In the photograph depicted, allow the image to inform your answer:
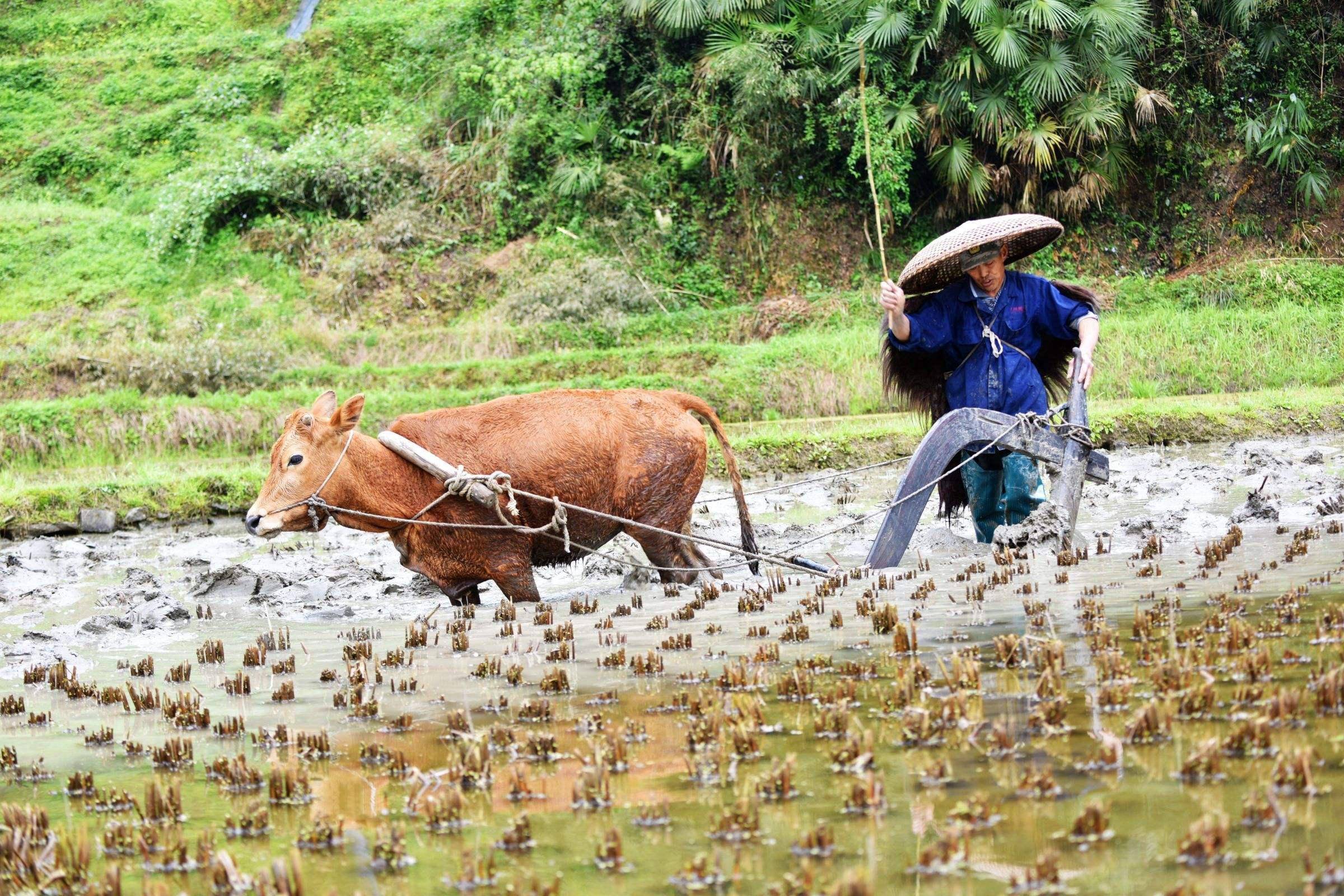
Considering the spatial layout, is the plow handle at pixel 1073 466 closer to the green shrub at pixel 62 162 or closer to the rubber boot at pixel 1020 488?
the rubber boot at pixel 1020 488

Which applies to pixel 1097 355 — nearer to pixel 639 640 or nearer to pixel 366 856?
pixel 639 640

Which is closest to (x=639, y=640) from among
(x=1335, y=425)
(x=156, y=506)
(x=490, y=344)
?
(x=156, y=506)

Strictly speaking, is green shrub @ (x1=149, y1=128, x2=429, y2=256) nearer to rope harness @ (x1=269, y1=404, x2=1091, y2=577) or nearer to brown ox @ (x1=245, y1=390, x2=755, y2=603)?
brown ox @ (x1=245, y1=390, x2=755, y2=603)

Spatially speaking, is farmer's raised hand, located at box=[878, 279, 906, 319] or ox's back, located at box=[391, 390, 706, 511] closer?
ox's back, located at box=[391, 390, 706, 511]

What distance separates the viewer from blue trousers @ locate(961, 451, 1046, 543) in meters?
7.62

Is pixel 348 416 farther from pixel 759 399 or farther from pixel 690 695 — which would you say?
pixel 759 399

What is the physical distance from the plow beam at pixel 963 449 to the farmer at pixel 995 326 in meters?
0.21

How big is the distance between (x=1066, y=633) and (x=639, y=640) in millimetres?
1925

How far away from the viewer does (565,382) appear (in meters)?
16.7

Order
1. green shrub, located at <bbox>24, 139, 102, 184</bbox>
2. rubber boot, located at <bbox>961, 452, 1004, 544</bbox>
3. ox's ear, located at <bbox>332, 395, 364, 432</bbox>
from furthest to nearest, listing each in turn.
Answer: green shrub, located at <bbox>24, 139, 102, 184</bbox> < rubber boot, located at <bbox>961, 452, 1004, 544</bbox> < ox's ear, located at <bbox>332, 395, 364, 432</bbox>

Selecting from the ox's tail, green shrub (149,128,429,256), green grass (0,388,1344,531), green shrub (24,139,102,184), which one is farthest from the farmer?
green shrub (24,139,102,184)

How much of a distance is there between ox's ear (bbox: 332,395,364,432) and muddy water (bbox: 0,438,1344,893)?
1.08 m

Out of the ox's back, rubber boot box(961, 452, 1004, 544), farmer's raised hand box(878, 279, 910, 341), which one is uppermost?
farmer's raised hand box(878, 279, 910, 341)

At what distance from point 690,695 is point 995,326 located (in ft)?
12.6
